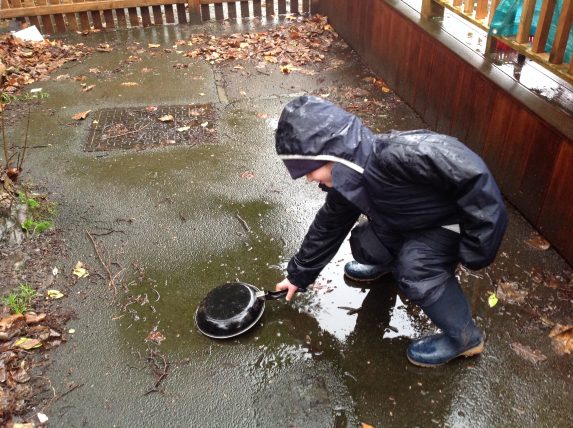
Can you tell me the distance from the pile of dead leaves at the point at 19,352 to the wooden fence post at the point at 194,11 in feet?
18.9

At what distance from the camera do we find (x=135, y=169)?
14.5 ft

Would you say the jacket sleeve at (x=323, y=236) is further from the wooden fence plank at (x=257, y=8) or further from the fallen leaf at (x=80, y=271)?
the wooden fence plank at (x=257, y=8)

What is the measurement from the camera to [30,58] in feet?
21.1

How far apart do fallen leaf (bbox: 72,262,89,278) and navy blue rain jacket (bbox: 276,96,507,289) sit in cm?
177

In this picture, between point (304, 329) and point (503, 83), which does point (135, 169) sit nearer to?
point (304, 329)

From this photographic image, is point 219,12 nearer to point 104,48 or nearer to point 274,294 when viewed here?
point 104,48

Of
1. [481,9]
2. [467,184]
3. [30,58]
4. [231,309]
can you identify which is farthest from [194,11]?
[467,184]

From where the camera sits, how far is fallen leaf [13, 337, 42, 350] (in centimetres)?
285

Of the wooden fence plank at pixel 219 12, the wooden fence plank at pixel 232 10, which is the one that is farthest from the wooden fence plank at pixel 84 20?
the wooden fence plank at pixel 232 10

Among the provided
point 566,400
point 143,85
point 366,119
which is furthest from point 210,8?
point 566,400

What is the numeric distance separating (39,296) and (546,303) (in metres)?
3.06

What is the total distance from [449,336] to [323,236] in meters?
0.82

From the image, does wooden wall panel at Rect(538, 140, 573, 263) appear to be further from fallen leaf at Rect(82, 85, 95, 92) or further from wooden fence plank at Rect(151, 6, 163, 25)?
wooden fence plank at Rect(151, 6, 163, 25)

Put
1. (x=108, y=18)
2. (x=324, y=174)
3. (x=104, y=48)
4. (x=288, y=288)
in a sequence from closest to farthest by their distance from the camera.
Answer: (x=324, y=174) → (x=288, y=288) → (x=104, y=48) → (x=108, y=18)
